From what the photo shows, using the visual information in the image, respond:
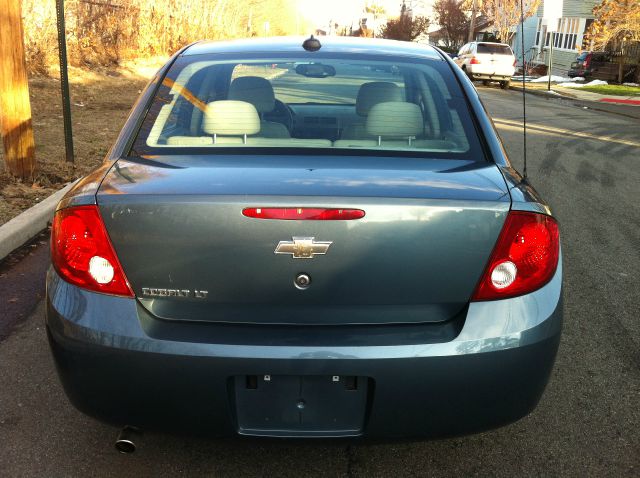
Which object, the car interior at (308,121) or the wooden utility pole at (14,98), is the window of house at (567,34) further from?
the car interior at (308,121)

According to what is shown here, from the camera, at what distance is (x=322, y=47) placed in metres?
3.48

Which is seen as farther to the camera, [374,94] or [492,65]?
[492,65]

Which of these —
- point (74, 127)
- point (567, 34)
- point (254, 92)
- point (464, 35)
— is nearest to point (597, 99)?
point (74, 127)

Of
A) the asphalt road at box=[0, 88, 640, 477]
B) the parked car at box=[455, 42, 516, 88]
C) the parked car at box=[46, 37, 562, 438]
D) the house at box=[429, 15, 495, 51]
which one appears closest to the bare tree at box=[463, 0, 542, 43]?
the house at box=[429, 15, 495, 51]

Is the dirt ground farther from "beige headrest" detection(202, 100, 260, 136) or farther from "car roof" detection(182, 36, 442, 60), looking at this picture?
"beige headrest" detection(202, 100, 260, 136)

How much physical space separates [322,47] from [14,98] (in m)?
4.28

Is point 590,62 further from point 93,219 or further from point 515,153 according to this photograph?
point 93,219

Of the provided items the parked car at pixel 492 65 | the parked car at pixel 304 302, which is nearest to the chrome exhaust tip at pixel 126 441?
the parked car at pixel 304 302

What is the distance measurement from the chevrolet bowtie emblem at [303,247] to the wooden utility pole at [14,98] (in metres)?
5.37

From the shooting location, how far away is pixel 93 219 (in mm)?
2266

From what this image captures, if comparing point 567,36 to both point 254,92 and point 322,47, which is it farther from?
point 254,92

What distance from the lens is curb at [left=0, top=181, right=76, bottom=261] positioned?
512cm

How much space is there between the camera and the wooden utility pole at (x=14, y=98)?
253 inches

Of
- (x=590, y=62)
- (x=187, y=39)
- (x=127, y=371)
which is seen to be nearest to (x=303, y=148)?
(x=127, y=371)
